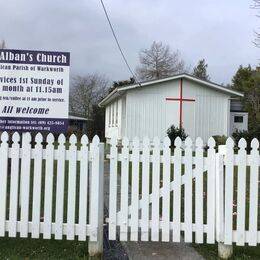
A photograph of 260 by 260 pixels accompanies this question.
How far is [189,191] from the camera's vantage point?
5.89 meters

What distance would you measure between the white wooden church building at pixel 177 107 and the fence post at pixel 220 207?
853 inches

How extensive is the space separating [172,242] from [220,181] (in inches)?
44.6

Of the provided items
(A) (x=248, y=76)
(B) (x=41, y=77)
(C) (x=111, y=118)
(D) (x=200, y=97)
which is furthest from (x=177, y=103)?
(A) (x=248, y=76)

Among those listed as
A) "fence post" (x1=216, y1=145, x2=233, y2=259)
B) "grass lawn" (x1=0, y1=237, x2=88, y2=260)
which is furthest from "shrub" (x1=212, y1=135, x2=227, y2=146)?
"grass lawn" (x1=0, y1=237, x2=88, y2=260)

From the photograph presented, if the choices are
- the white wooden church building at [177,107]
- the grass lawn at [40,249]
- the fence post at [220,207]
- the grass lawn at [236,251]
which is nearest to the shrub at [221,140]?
the white wooden church building at [177,107]

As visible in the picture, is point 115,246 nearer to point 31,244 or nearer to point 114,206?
point 114,206

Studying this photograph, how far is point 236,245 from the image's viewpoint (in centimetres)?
614

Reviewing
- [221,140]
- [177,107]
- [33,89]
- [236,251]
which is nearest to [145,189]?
[236,251]

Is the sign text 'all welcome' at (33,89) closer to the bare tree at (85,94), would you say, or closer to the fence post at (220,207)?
the fence post at (220,207)

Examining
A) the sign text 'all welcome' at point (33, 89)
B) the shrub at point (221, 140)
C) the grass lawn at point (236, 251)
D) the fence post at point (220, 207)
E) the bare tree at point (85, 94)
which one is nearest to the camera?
the fence post at point (220, 207)

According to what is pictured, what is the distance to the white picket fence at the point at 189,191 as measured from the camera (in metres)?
5.77

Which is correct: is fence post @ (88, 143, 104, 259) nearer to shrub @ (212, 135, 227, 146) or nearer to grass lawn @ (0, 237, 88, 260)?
grass lawn @ (0, 237, 88, 260)

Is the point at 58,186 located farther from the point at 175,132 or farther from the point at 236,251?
the point at 175,132

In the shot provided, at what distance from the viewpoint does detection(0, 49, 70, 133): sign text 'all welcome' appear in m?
6.78
